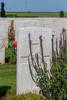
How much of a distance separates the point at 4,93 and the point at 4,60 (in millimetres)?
3518

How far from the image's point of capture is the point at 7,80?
7012 mm

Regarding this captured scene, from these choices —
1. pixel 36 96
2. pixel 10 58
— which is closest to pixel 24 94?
pixel 36 96

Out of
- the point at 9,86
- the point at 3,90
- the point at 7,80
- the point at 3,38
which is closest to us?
the point at 3,90

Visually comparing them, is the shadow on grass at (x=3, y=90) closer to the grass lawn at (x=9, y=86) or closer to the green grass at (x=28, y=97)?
the grass lawn at (x=9, y=86)

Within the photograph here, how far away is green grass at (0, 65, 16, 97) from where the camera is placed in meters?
6.05

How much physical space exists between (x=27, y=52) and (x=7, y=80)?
A: 1933 millimetres

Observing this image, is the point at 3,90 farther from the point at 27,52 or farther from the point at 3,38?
the point at 3,38

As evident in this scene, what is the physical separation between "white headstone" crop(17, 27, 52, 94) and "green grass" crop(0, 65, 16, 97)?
63 cm

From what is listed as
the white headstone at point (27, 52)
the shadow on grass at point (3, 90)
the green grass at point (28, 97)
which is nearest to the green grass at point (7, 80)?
the shadow on grass at point (3, 90)

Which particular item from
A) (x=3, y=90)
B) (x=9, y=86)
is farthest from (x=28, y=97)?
(x=9, y=86)

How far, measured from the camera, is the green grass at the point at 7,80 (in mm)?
6046

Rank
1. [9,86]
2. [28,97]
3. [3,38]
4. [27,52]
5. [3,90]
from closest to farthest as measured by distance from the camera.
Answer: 1. [28,97]
2. [27,52]
3. [3,90]
4. [9,86]
5. [3,38]

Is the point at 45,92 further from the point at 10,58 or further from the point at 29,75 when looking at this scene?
the point at 10,58

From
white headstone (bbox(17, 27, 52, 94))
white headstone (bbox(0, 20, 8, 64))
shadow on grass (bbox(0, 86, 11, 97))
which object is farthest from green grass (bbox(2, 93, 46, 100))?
white headstone (bbox(0, 20, 8, 64))
